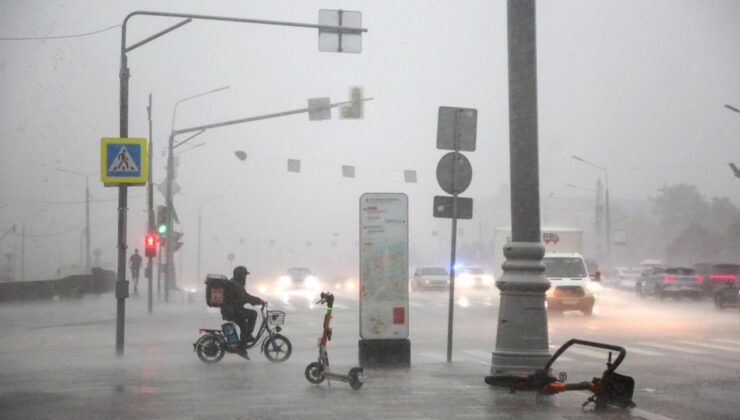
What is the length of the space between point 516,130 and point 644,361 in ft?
19.4

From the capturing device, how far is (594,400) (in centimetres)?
1120

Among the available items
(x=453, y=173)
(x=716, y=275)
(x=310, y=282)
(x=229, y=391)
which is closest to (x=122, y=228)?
(x=453, y=173)

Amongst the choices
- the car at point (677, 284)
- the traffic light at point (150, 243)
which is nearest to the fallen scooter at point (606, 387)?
the traffic light at point (150, 243)

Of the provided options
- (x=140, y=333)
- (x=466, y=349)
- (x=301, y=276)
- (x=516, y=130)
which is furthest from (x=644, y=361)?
(x=301, y=276)

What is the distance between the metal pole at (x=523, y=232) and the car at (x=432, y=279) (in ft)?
148

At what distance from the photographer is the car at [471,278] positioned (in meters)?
64.4

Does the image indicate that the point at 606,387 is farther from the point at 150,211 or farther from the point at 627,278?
the point at 627,278

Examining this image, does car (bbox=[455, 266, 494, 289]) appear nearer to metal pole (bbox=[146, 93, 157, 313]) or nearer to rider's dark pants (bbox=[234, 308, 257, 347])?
metal pole (bbox=[146, 93, 157, 313])

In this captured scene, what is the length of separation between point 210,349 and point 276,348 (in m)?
1.07

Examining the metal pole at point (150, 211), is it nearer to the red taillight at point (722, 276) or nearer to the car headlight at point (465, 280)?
the red taillight at point (722, 276)

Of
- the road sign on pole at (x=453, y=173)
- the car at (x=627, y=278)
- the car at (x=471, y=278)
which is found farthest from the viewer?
the car at (x=627, y=278)

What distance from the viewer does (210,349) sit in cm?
1733

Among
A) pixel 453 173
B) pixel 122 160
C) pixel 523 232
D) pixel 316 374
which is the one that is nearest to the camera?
pixel 316 374

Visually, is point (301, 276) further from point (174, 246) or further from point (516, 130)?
point (516, 130)
